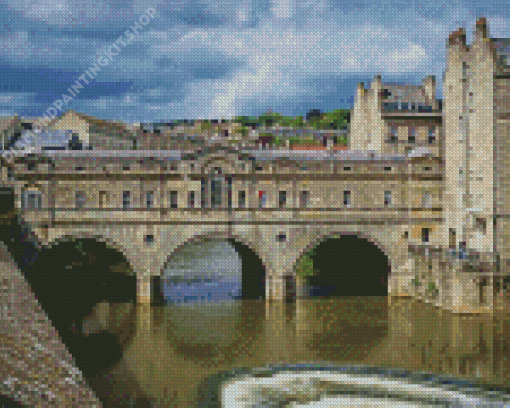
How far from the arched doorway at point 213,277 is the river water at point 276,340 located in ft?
7.42

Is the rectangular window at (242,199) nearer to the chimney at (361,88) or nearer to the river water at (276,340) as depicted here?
the river water at (276,340)

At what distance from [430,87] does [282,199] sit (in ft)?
71.1

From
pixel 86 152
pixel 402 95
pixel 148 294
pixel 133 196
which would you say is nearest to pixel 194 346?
pixel 148 294

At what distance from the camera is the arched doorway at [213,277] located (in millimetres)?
47250

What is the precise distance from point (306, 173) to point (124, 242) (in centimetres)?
1195

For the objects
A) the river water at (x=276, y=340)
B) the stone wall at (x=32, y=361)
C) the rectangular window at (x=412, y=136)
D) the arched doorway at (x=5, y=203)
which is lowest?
the river water at (x=276, y=340)

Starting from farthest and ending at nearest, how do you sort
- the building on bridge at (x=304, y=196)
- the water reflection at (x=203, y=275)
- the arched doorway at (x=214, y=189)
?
the water reflection at (x=203, y=275)
the arched doorway at (x=214, y=189)
the building on bridge at (x=304, y=196)

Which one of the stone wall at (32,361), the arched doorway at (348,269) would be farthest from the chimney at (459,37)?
the stone wall at (32,361)

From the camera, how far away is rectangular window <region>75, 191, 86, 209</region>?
145ft

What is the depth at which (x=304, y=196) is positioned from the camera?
46.0 m

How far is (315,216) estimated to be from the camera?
4591 cm

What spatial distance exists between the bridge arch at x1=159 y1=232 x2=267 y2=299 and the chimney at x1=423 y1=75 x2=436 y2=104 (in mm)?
21205

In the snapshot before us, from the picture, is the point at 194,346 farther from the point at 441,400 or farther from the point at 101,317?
the point at 441,400

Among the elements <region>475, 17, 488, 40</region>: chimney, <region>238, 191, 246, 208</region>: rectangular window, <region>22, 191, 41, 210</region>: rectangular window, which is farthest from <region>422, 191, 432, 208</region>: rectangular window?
<region>22, 191, 41, 210</region>: rectangular window
